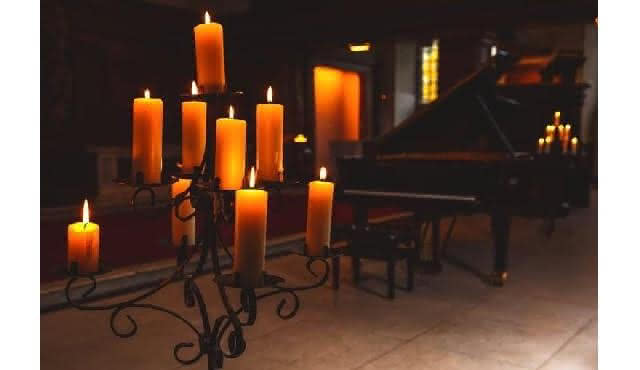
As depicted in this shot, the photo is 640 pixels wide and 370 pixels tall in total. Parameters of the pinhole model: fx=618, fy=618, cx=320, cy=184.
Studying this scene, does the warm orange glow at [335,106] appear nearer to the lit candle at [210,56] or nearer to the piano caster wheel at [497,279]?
the piano caster wheel at [497,279]

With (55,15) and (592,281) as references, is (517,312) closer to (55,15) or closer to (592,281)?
(592,281)

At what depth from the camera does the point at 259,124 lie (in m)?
1.71

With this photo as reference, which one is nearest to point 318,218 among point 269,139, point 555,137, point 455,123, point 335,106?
point 269,139

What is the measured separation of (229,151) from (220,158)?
30 millimetres

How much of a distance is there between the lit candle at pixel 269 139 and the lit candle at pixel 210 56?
135mm

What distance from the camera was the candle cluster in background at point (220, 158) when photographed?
1.49m

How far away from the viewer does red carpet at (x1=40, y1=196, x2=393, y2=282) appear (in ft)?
15.5

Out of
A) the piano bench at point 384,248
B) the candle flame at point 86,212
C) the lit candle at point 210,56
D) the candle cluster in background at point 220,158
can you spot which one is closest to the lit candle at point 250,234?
the candle cluster in background at point 220,158

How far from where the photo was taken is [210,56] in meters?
1.65

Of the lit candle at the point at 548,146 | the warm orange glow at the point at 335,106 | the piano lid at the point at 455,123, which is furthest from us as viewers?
the warm orange glow at the point at 335,106

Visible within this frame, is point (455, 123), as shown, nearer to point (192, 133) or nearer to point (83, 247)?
point (192, 133)
